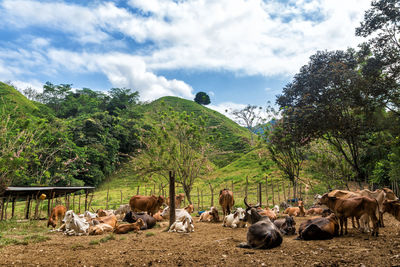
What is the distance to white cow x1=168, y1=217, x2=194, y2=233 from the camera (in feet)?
28.3

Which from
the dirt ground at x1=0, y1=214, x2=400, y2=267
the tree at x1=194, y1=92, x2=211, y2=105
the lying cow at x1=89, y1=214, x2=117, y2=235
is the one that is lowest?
the lying cow at x1=89, y1=214, x2=117, y2=235

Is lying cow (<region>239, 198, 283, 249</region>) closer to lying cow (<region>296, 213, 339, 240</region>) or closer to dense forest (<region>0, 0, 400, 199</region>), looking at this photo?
lying cow (<region>296, 213, 339, 240</region>)

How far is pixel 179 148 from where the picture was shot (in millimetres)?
18625

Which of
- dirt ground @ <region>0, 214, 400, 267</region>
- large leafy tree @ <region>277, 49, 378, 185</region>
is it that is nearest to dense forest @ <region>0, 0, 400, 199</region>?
large leafy tree @ <region>277, 49, 378, 185</region>

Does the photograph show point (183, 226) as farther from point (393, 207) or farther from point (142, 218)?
point (393, 207)

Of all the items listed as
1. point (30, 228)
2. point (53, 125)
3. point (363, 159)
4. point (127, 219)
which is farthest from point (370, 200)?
point (53, 125)

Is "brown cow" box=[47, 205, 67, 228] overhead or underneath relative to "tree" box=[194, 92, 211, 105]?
underneath

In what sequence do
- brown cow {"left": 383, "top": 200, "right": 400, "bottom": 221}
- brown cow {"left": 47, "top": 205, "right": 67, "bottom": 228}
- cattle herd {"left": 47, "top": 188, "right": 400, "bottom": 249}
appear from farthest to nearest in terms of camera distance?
brown cow {"left": 47, "top": 205, "right": 67, "bottom": 228}
brown cow {"left": 383, "top": 200, "right": 400, "bottom": 221}
cattle herd {"left": 47, "top": 188, "right": 400, "bottom": 249}

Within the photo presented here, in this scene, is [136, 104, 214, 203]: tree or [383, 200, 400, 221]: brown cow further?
[136, 104, 214, 203]: tree

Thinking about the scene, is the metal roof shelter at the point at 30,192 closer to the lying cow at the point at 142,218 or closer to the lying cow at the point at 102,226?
the lying cow at the point at 102,226

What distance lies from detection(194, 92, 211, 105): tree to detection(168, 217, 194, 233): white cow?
64.3 m

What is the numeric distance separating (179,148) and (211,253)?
13.3 metres

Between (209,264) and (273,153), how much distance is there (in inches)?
571

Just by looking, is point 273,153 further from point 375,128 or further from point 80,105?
point 80,105
